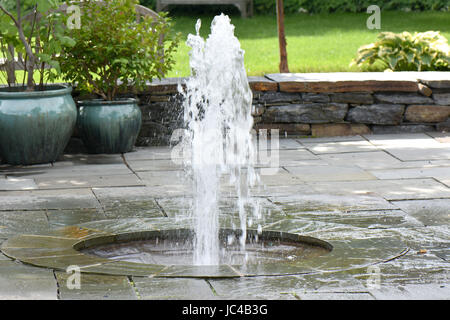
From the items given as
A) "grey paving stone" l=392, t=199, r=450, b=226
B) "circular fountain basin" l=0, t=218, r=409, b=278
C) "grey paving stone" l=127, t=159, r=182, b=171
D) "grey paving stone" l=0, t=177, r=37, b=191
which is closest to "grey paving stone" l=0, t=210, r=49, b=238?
"circular fountain basin" l=0, t=218, r=409, b=278

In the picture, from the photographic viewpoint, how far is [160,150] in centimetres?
732

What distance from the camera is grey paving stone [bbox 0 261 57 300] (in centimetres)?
337

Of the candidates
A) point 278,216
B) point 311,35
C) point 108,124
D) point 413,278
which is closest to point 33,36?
point 108,124

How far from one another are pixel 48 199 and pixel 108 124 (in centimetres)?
168

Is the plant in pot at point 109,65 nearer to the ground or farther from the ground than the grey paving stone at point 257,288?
farther from the ground

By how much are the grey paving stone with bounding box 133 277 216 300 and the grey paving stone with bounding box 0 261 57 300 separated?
1.20 feet

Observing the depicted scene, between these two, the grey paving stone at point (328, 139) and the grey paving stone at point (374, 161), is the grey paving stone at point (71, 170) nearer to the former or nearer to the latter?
the grey paving stone at point (374, 161)

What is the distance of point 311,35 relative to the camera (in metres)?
13.3

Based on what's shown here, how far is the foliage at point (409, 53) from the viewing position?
9.14 metres

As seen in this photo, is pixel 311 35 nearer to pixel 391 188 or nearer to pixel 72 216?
pixel 391 188

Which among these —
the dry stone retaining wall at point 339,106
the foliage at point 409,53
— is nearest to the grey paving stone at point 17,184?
the dry stone retaining wall at point 339,106

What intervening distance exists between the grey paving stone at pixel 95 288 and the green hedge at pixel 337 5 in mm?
12589
